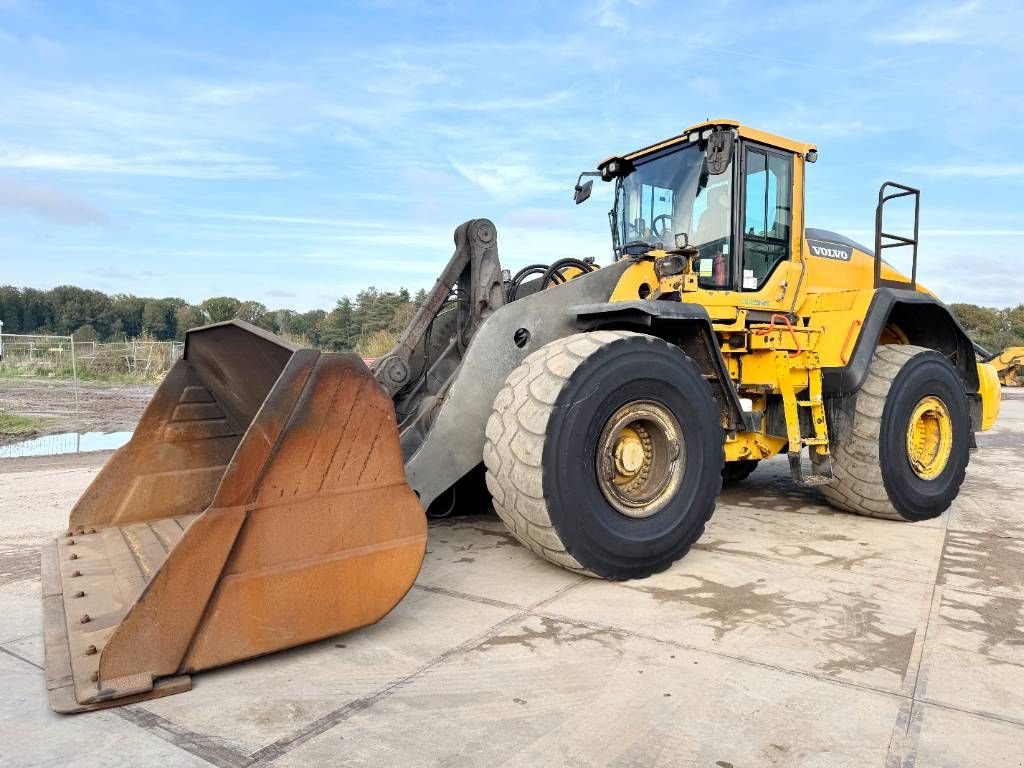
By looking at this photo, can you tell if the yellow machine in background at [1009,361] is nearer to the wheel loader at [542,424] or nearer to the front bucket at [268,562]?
the wheel loader at [542,424]

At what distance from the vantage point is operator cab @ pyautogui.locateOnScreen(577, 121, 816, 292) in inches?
213

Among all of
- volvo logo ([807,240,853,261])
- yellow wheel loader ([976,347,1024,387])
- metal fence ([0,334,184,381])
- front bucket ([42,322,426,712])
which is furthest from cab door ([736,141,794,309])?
metal fence ([0,334,184,381])

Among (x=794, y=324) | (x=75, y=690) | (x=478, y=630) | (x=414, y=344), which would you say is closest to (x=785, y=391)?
(x=794, y=324)

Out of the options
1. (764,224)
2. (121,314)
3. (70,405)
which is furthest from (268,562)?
(121,314)

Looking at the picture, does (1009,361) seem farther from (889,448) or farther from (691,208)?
(691,208)

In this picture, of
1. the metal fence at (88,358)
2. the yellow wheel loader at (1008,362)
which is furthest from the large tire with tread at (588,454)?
the metal fence at (88,358)

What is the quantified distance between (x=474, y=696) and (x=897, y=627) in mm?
1978

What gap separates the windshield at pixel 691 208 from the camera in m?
5.42

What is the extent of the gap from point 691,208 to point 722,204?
0.22m

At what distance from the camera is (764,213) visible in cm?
564

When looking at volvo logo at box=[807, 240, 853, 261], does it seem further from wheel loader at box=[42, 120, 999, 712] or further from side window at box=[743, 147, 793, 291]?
side window at box=[743, 147, 793, 291]

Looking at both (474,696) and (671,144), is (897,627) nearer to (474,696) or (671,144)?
(474,696)

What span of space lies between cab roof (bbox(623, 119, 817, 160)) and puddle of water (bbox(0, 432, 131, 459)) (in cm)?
693

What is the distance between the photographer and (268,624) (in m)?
2.82
